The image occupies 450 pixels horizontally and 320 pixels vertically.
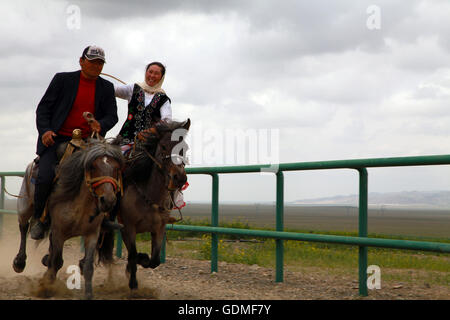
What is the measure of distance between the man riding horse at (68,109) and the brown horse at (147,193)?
571mm

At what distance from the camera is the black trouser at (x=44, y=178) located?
6039 millimetres

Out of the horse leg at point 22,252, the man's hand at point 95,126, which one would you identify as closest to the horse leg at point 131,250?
the man's hand at point 95,126

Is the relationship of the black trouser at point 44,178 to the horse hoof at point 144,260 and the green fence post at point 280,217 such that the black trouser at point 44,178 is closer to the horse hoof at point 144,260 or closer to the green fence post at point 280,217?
the horse hoof at point 144,260

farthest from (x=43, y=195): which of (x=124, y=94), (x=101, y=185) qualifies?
(x=124, y=94)

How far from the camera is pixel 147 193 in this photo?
6.37 metres

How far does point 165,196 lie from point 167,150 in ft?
2.00

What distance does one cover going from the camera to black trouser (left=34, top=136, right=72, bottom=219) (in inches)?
238

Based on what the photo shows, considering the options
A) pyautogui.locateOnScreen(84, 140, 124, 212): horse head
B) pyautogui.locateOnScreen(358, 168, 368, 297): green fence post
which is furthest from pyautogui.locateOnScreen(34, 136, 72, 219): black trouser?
pyautogui.locateOnScreen(358, 168, 368, 297): green fence post

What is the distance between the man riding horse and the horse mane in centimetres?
27

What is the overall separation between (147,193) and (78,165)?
0.89m

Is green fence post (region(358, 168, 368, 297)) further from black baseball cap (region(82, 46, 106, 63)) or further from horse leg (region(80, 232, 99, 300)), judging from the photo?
black baseball cap (region(82, 46, 106, 63))

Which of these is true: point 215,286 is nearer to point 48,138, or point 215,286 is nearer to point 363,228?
point 363,228
